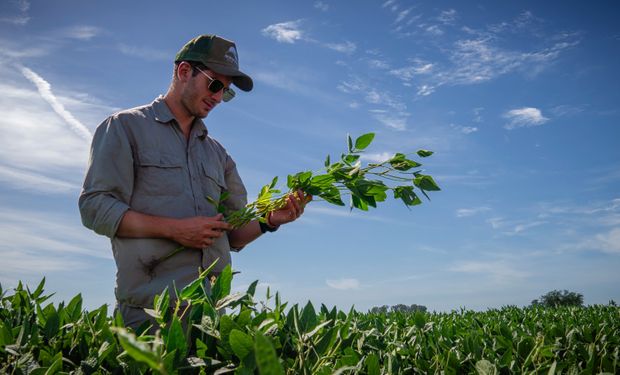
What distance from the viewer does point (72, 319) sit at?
2012 millimetres

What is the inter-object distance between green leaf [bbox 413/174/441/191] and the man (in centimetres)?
78

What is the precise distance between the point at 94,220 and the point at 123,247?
27 centimetres

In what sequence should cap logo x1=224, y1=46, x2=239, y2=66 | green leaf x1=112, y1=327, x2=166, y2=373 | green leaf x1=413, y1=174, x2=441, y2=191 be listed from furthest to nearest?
cap logo x1=224, y1=46, x2=239, y2=66
green leaf x1=413, y1=174, x2=441, y2=191
green leaf x1=112, y1=327, x2=166, y2=373

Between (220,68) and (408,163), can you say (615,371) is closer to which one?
(408,163)

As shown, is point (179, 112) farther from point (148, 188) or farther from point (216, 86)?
point (148, 188)

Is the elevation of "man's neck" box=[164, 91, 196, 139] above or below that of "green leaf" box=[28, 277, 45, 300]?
above

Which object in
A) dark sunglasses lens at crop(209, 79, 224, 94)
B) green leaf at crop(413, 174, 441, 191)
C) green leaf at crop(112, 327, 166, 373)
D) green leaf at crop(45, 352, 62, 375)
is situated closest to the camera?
green leaf at crop(112, 327, 166, 373)

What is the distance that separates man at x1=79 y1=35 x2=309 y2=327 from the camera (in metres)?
3.16

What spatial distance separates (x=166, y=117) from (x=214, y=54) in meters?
0.63

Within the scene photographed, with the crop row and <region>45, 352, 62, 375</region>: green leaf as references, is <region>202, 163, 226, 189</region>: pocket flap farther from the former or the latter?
<region>45, 352, 62, 375</region>: green leaf

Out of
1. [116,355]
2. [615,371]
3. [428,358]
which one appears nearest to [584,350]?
[615,371]

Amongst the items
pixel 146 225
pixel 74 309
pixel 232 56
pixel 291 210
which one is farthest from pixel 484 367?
pixel 232 56

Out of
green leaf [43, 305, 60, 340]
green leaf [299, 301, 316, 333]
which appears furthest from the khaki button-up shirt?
green leaf [299, 301, 316, 333]

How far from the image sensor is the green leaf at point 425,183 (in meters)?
3.08
